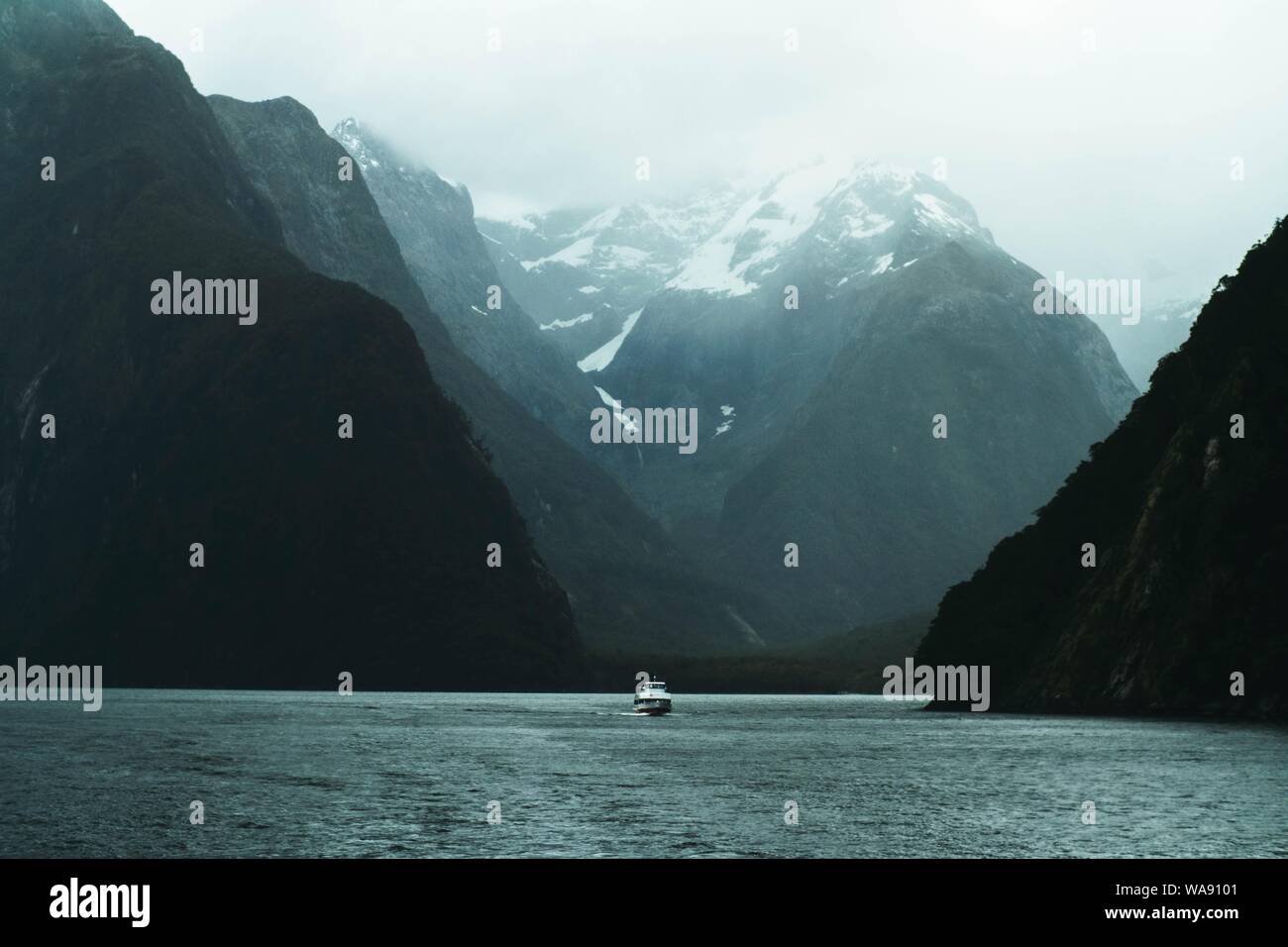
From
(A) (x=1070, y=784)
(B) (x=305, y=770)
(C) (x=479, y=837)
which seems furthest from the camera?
(B) (x=305, y=770)

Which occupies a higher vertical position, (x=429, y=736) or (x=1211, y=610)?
(x=1211, y=610)

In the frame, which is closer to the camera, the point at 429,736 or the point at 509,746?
the point at 509,746

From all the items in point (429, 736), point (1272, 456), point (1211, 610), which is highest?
point (1272, 456)

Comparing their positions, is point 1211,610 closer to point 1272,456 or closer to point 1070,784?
point 1272,456
